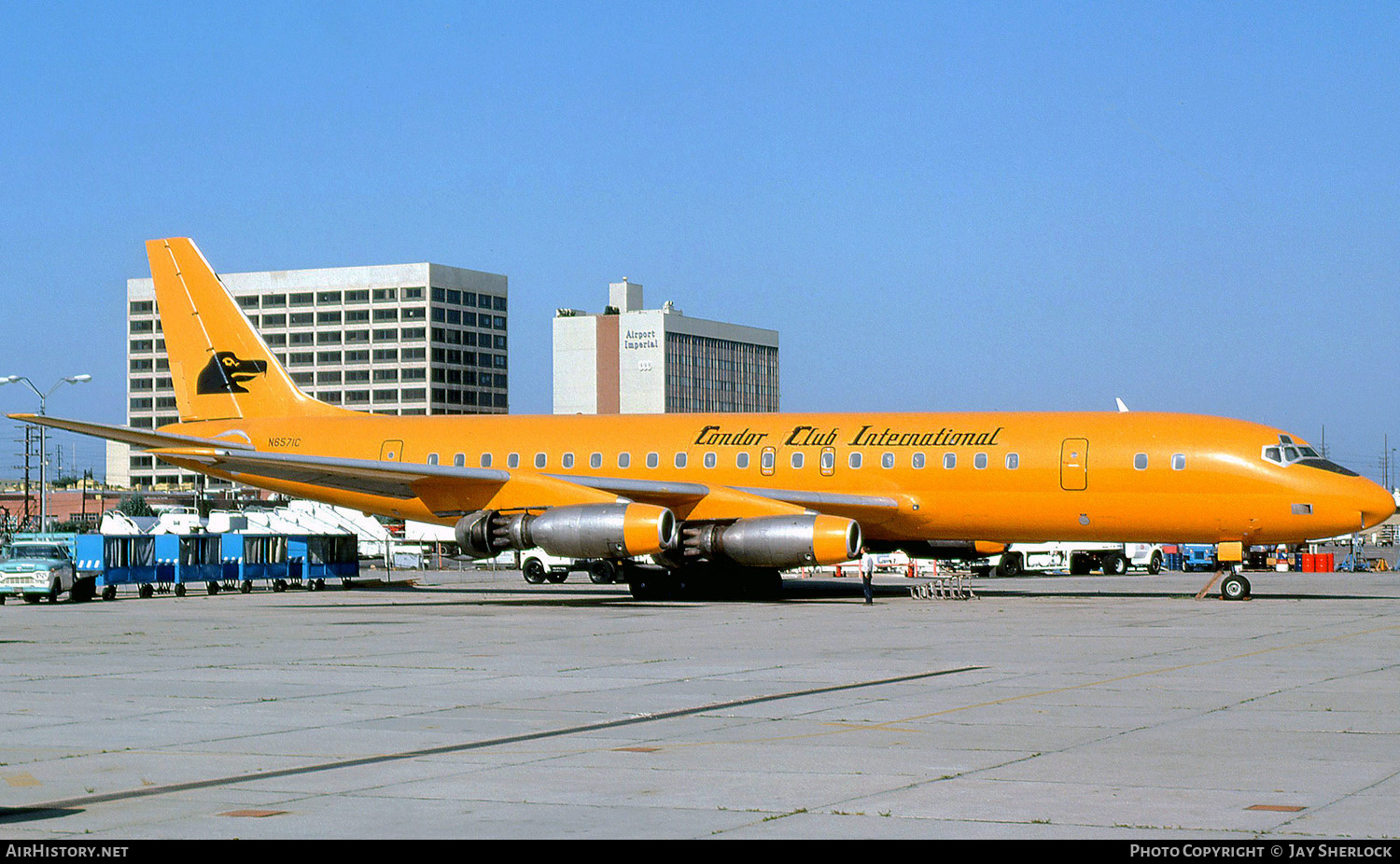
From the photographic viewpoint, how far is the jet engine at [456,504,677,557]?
31.0 meters

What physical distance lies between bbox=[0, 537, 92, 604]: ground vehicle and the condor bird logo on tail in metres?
6.43

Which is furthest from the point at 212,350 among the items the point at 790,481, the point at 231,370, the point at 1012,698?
the point at 1012,698

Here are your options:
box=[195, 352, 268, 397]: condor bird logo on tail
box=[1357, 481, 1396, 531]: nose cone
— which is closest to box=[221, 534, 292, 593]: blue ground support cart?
box=[195, 352, 268, 397]: condor bird logo on tail

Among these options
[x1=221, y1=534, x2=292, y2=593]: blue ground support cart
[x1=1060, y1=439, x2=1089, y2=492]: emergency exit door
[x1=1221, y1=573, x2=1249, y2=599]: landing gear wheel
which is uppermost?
[x1=1060, y1=439, x2=1089, y2=492]: emergency exit door

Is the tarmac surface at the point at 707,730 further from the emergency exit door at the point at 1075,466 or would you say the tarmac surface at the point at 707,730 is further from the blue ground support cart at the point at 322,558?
the blue ground support cart at the point at 322,558

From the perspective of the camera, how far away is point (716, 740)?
12.1 m

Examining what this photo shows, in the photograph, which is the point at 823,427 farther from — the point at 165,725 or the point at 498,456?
the point at 165,725

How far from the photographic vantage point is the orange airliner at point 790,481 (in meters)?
31.0

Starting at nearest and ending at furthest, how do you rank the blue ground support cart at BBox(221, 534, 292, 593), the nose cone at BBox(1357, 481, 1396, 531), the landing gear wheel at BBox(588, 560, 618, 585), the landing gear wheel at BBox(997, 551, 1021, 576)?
the nose cone at BBox(1357, 481, 1396, 531)
the blue ground support cart at BBox(221, 534, 292, 593)
the landing gear wheel at BBox(588, 560, 618, 585)
the landing gear wheel at BBox(997, 551, 1021, 576)

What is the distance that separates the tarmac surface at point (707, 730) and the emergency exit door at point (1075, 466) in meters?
6.01

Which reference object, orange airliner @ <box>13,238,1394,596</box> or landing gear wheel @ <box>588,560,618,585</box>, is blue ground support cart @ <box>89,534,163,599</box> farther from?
landing gear wheel @ <box>588,560,618,585</box>

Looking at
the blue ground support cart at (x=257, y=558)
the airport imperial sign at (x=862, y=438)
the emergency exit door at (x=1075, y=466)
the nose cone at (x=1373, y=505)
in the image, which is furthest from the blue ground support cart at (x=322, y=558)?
the nose cone at (x=1373, y=505)

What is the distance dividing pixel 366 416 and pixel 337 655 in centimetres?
2089
